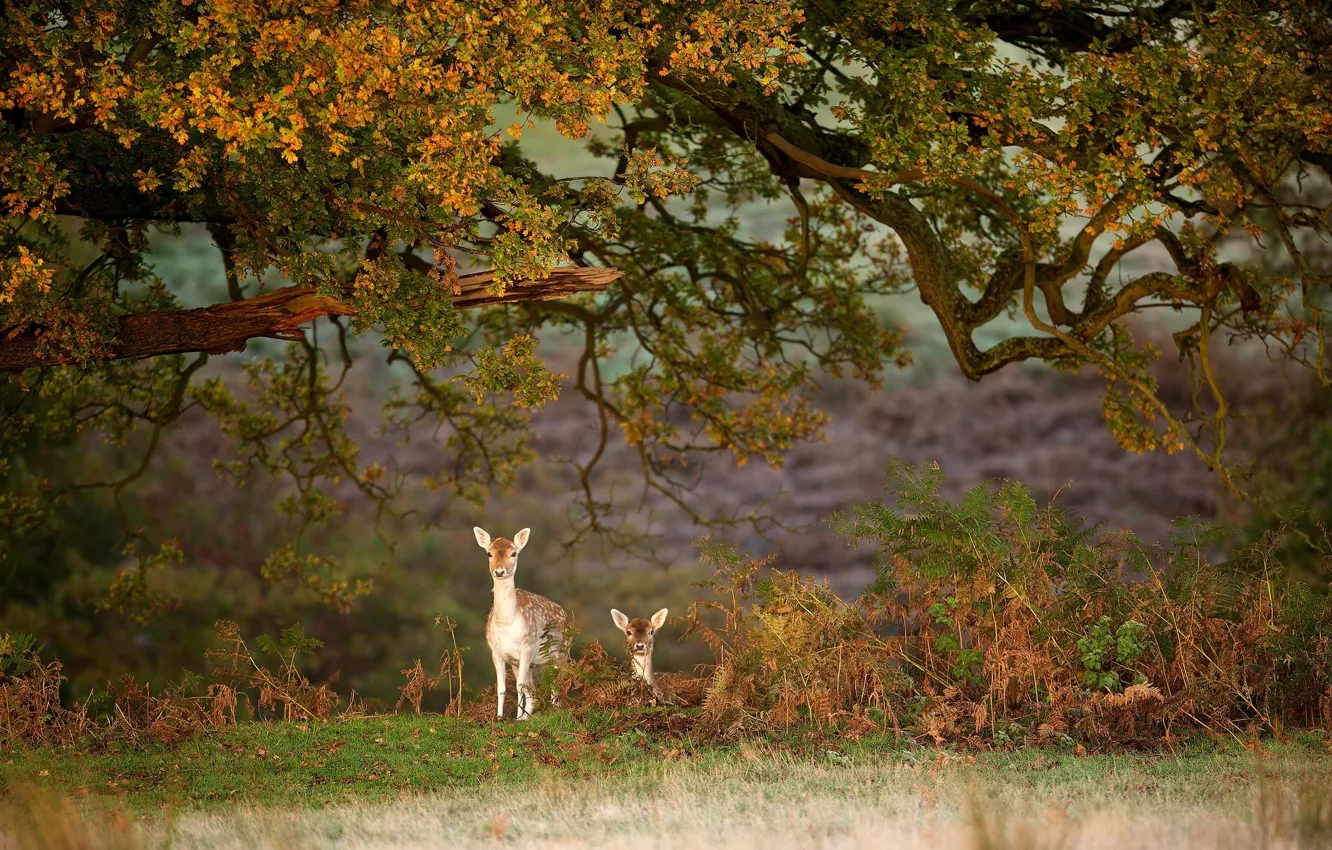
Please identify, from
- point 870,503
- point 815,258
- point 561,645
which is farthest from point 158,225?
point 815,258

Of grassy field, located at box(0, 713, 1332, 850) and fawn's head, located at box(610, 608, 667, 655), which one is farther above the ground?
fawn's head, located at box(610, 608, 667, 655)

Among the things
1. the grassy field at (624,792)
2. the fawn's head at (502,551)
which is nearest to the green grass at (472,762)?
the grassy field at (624,792)

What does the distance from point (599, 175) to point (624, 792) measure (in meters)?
4.51

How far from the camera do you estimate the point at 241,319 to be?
394 inches

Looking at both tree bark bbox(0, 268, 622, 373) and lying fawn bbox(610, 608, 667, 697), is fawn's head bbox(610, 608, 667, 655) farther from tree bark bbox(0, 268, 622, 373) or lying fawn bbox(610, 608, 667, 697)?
tree bark bbox(0, 268, 622, 373)

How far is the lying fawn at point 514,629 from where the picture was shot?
34.4 feet

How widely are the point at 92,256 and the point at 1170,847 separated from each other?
18.5 meters

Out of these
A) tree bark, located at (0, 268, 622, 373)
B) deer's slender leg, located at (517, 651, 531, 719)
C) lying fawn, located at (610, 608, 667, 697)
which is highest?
tree bark, located at (0, 268, 622, 373)

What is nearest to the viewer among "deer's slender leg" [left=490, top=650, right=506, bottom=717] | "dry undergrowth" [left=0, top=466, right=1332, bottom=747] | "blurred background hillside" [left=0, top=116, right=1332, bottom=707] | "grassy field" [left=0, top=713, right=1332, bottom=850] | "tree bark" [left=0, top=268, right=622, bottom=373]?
"grassy field" [left=0, top=713, right=1332, bottom=850]

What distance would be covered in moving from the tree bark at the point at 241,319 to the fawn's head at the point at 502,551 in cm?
170

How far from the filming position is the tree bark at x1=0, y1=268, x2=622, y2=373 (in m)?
9.77

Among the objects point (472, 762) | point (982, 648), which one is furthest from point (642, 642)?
point (982, 648)

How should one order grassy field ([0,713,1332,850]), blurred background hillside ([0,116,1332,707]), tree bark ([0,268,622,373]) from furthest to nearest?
blurred background hillside ([0,116,1332,707]) < tree bark ([0,268,622,373]) < grassy field ([0,713,1332,850])

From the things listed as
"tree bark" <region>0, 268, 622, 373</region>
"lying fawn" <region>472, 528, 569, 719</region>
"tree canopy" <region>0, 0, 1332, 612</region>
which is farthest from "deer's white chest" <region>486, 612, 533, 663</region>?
"tree bark" <region>0, 268, 622, 373</region>
